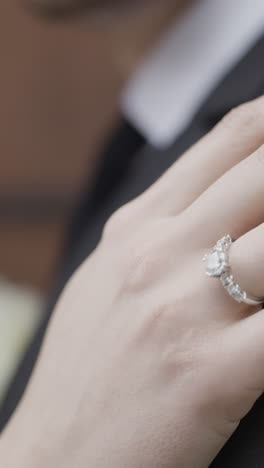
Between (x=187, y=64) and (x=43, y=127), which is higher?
(x=187, y=64)

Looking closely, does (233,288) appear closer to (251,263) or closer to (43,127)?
(251,263)

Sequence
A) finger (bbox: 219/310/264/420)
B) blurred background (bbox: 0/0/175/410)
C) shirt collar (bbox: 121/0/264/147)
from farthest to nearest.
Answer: blurred background (bbox: 0/0/175/410) < shirt collar (bbox: 121/0/264/147) < finger (bbox: 219/310/264/420)

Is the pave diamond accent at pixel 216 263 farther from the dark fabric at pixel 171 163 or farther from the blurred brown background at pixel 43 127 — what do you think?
the blurred brown background at pixel 43 127

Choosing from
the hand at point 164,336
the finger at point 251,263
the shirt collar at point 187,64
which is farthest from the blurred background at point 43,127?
the finger at point 251,263

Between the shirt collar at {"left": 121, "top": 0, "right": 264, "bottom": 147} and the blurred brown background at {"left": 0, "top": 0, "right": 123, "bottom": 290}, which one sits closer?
the shirt collar at {"left": 121, "top": 0, "right": 264, "bottom": 147}

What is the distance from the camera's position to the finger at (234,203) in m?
0.43

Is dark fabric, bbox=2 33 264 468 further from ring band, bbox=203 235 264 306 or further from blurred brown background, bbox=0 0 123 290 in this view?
blurred brown background, bbox=0 0 123 290

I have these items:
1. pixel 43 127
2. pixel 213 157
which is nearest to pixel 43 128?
pixel 43 127

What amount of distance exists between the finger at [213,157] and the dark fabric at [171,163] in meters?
0.13

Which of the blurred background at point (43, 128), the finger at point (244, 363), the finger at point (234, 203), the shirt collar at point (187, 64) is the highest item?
the finger at point (234, 203)

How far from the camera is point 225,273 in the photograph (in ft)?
1.35

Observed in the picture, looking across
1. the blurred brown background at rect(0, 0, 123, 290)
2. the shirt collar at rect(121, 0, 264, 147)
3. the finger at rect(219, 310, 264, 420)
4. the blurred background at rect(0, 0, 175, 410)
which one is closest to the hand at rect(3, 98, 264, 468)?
the finger at rect(219, 310, 264, 420)

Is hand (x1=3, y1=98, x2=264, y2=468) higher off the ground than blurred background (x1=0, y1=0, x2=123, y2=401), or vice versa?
hand (x1=3, y1=98, x2=264, y2=468)

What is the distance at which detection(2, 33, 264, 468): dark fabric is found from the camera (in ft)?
1.43
